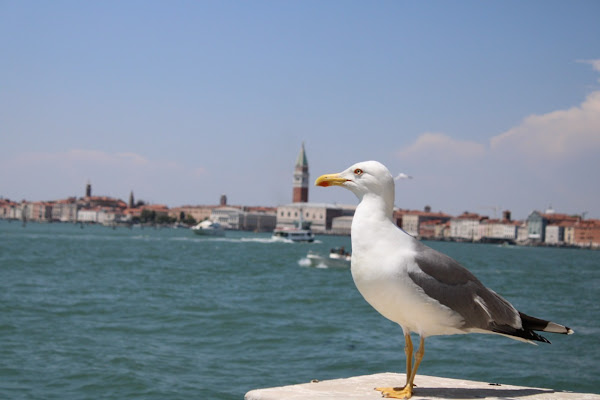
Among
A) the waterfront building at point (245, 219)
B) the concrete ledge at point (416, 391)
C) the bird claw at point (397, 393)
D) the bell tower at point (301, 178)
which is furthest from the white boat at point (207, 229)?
the bird claw at point (397, 393)

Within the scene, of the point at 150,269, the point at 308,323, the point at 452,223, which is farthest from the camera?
the point at 452,223

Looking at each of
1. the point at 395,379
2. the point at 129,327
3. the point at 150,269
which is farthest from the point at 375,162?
the point at 150,269

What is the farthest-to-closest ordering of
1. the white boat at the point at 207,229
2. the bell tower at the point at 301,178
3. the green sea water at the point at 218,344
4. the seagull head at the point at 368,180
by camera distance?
the bell tower at the point at 301,178 → the white boat at the point at 207,229 → the green sea water at the point at 218,344 → the seagull head at the point at 368,180

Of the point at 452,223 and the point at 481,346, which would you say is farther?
the point at 452,223

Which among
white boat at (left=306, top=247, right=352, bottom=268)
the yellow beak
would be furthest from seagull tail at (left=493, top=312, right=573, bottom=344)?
white boat at (left=306, top=247, right=352, bottom=268)

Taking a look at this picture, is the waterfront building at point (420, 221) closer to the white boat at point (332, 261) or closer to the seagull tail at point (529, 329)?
the white boat at point (332, 261)

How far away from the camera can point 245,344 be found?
11.3 metres

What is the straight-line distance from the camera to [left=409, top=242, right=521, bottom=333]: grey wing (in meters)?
2.91

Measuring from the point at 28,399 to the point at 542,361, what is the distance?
7.04 metres

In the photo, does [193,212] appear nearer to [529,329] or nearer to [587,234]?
[587,234]

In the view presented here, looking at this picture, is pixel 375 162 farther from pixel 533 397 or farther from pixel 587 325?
pixel 587 325

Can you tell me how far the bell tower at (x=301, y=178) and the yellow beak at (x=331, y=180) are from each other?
129 m

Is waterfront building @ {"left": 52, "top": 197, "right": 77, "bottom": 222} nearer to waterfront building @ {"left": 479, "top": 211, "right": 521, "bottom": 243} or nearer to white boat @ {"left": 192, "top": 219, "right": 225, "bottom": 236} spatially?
white boat @ {"left": 192, "top": 219, "right": 225, "bottom": 236}

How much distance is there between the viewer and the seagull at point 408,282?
9.33 ft
